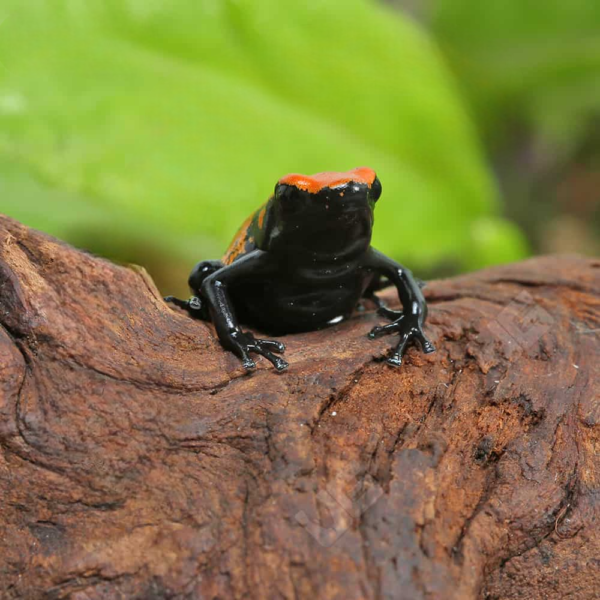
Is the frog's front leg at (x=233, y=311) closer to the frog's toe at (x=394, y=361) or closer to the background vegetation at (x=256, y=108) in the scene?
the frog's toe at (x=394, y=361)

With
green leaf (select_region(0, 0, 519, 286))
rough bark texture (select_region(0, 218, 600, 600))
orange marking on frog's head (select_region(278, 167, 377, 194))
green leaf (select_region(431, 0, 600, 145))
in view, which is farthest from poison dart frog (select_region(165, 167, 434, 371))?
green leaf (select_region(431, 0, 600, 145))

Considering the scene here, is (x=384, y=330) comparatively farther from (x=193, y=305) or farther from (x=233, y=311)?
(x=193, y=305)

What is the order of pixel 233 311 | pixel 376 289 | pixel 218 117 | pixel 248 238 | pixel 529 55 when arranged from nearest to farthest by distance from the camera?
pixel 233 311
pixel 248 238
pixel 376 289
pixel 218 117
pixel 529 55

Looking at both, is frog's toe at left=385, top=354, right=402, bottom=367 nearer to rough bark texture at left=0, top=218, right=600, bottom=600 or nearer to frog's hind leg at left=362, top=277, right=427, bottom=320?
rough bark texture at left=0, top=218, right=600, bottom=600

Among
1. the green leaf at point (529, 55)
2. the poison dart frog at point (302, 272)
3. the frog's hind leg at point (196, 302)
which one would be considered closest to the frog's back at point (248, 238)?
the poison dart frog at point (302, 272)

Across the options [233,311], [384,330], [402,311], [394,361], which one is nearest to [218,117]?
[233,311]

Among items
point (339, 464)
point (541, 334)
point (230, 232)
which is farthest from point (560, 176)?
point (339, 464)

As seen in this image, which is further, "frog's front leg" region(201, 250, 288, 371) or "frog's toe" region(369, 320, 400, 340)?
"frog's toe" region(369, 320, 400, 340)
